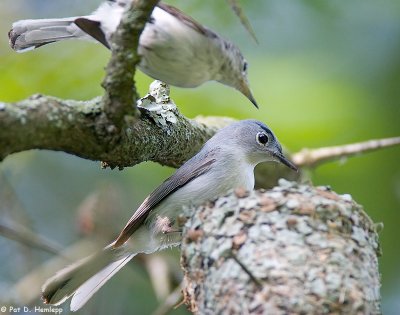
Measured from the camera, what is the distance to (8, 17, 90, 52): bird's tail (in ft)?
11.5

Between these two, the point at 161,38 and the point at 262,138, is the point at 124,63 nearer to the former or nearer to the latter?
the point at 161,38

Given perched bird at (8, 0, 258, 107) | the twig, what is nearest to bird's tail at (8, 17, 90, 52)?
perched bird at (8, 0, 258, 107)

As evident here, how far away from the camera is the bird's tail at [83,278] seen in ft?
12.1

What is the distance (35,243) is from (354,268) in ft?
5.36

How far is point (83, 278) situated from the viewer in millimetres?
3840

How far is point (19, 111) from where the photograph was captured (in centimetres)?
266

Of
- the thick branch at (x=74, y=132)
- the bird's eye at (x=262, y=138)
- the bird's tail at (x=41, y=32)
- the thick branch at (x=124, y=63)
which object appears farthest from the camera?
the bird's eye at (x=262, y=138)

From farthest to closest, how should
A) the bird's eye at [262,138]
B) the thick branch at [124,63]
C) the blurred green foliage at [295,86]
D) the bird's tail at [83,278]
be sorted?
1. the blurred green foliage at [295,86]
2. the bird's eye at [262,138]
3. the bird's tail at [83,278]
4. the thick branch at [124,63]

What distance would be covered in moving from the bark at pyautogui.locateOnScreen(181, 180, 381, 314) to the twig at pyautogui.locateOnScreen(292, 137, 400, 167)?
1.28 m

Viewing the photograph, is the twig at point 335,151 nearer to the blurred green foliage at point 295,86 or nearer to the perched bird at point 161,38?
the blurred green foliage at point 295,86

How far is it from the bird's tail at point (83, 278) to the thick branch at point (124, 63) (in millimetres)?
1125

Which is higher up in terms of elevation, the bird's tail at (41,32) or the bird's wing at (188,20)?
the bird's wing at (188,20)

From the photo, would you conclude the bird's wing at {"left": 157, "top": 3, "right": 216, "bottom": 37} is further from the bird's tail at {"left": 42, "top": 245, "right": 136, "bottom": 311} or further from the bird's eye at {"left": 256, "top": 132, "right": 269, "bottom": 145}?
the bird's tail at {"left": 42, "top": 245, "right": 136, "bottom": 311}

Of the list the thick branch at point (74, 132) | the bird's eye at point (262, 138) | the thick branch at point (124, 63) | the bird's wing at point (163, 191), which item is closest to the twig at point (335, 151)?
the bird's eye at point (262, 138)
